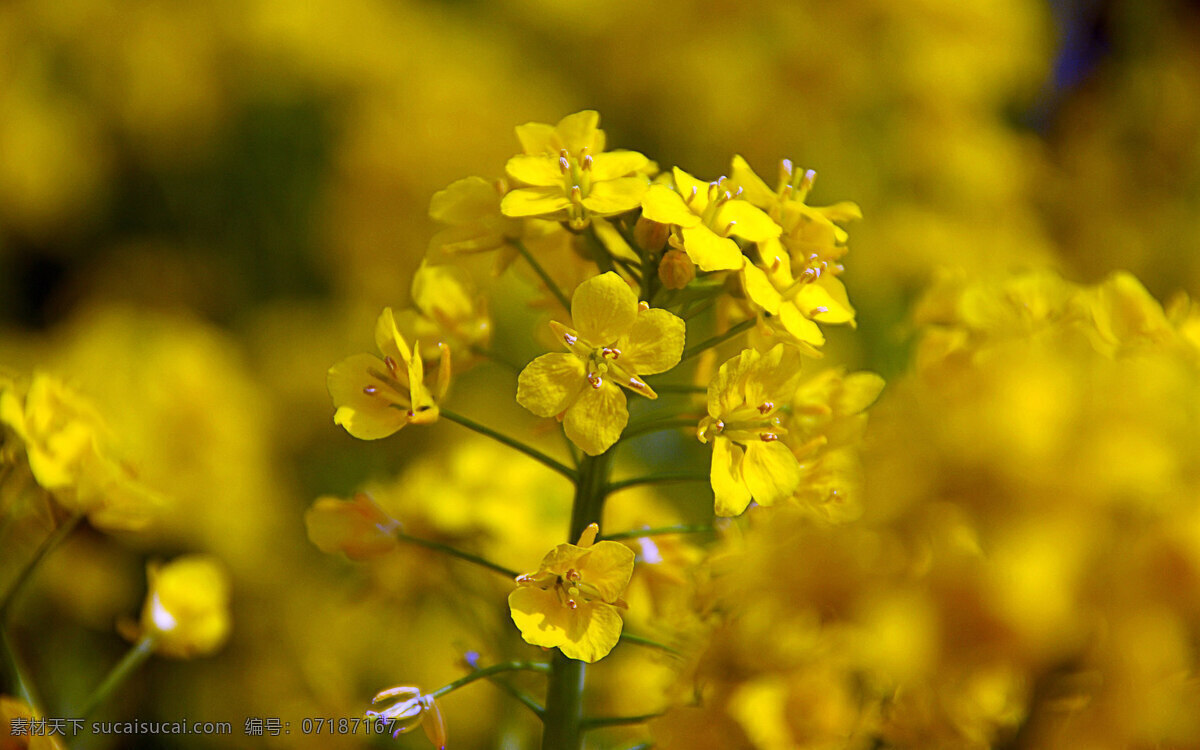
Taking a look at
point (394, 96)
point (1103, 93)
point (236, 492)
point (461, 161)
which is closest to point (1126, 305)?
point (236, 492)

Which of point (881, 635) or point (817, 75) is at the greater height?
point (817, 75)

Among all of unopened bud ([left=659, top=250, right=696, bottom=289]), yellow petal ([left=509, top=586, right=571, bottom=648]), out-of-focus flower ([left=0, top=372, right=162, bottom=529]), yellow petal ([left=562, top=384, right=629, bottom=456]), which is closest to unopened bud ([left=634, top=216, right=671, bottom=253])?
unopened bud ([left=659, top=250, right=696, bottom=289])

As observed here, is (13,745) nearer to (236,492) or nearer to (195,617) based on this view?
(195,617)

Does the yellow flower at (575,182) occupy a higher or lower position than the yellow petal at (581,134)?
lower

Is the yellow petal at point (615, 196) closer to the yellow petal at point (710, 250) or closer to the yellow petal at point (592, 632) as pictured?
the yellow petal at point (710, 250)

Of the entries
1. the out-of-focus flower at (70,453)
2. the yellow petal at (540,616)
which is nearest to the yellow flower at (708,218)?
the yellow petal at (540,616)

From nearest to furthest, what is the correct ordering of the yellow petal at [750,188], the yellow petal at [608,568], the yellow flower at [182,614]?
the yellow petal at [608,568], the yellow petal at [750,188], the yellow flower at [182,614]

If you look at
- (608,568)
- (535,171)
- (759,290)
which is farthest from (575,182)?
(608,568)
